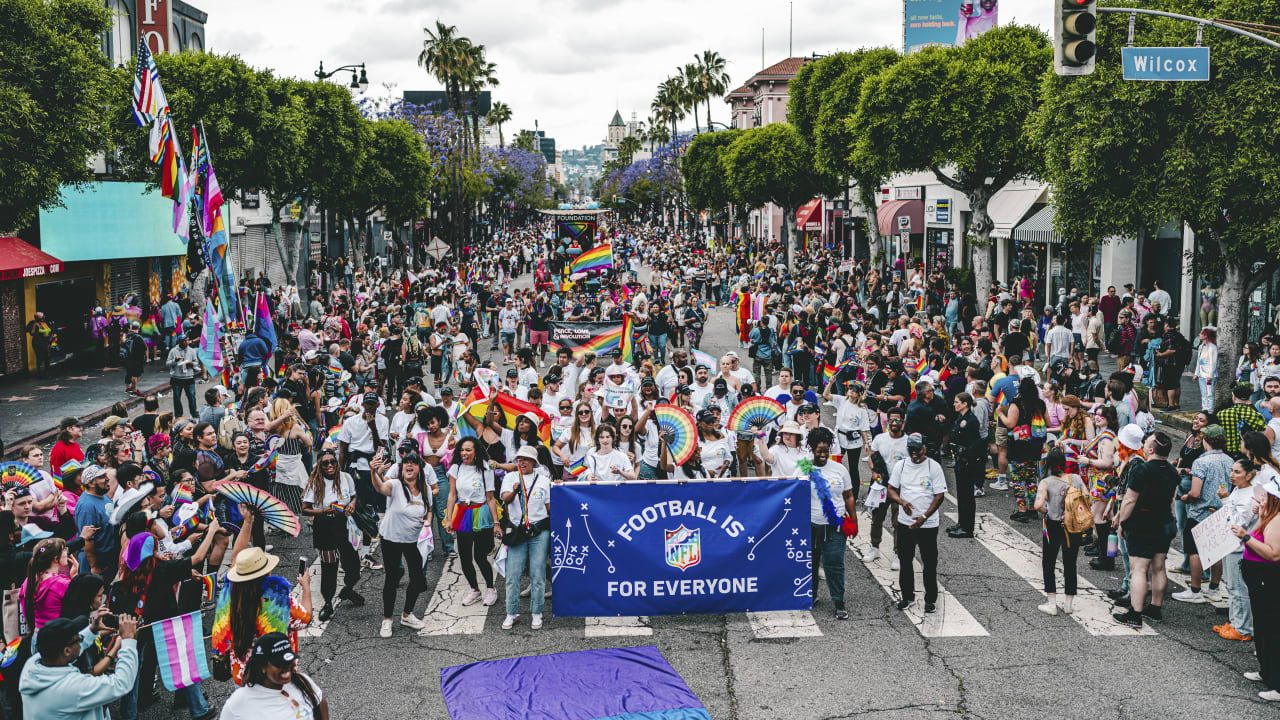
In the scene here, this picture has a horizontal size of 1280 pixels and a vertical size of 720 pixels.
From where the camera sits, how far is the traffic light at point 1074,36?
10.5m

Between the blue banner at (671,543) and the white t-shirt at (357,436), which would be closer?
the blue banner at (671,543)

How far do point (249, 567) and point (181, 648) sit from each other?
1011mm

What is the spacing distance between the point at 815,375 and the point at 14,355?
1862 centimetres

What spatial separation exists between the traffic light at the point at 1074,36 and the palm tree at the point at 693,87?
273 ft

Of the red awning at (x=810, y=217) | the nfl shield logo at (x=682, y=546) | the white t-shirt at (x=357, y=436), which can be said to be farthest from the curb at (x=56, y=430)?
the red awning at (x=810, y=217)

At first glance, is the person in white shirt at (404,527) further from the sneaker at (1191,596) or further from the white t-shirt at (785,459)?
the sneaker at (1191,596)

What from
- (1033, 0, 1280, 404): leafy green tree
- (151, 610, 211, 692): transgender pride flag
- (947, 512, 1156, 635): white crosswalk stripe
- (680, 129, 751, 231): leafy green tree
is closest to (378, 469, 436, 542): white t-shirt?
(151, 610, 211, 692): transgender pride flag

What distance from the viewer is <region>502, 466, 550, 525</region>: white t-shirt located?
873 centimetres

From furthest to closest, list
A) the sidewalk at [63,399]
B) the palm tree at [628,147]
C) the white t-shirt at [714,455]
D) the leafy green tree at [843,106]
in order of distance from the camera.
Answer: the palm tree at [628,147] → the leafy green tree at [843,106] → the sidewalk at [63,399] → the white t-shirt at [714,455]

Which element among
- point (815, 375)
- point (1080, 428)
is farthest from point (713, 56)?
point (1080, 428)

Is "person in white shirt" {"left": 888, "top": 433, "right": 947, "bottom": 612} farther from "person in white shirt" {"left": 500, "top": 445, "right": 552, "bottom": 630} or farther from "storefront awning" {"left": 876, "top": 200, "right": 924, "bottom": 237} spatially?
"storefront awning" {"left": 876, "top": 200, "right": 924, "bottom": 237}

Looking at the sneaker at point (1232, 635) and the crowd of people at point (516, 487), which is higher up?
the crowd of people at point (516, 487)

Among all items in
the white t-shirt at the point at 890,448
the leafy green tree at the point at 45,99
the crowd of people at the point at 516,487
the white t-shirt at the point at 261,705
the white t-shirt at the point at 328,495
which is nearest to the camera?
the white t-shirt at the point at 261,705

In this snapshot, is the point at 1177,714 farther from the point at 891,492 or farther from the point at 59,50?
the point at 59,50
